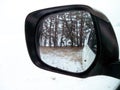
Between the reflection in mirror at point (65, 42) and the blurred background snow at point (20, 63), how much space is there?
158 mm

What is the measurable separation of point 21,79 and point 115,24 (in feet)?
1.87

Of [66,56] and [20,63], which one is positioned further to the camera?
[20,63]

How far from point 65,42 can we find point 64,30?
4 centimetres

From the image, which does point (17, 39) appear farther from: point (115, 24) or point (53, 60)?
point (115, 24)

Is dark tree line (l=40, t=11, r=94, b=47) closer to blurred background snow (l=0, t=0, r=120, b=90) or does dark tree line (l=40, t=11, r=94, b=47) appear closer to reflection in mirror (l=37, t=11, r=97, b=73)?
reflection in mirror (l=37, t=11, r=97, b=73)

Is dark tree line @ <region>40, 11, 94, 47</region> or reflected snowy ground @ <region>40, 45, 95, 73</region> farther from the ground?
dark tree line @ <region>40, 11, 94, 47</region>

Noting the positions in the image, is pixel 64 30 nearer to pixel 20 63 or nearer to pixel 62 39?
pixel 62 39

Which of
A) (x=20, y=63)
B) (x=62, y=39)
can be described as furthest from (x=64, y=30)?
(x=20, y=63)

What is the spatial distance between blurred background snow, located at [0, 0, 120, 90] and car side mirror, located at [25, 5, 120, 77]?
16 centimetres

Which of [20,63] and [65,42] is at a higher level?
[65,42]

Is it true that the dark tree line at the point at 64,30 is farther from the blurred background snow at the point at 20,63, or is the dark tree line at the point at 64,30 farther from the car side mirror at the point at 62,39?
the blurred background snow at the point at 20,63

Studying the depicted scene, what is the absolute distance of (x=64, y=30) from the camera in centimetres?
81

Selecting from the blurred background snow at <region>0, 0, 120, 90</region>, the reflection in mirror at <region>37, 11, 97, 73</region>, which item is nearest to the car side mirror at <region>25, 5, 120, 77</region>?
the reflection in mirror at <region>37, 11, 97, 73</region>

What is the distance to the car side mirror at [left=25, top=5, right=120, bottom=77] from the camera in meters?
0.71
